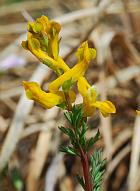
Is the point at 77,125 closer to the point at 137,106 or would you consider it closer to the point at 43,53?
the point at 43,53

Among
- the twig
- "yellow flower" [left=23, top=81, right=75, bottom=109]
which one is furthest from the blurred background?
"yellow flower" [left=23, top=81, right=75, bottom=109]

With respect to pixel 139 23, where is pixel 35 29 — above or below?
below

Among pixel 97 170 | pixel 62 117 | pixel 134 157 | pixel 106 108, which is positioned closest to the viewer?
pixel 106 108

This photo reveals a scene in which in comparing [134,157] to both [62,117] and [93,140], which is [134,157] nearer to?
[62,117]

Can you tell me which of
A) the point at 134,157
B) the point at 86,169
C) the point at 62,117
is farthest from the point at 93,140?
the point at 62,117

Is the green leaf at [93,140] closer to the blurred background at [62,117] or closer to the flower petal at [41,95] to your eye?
the flower petal at [41,95]

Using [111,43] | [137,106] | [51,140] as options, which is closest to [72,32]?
[111,43]

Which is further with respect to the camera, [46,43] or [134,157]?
[134,157]
